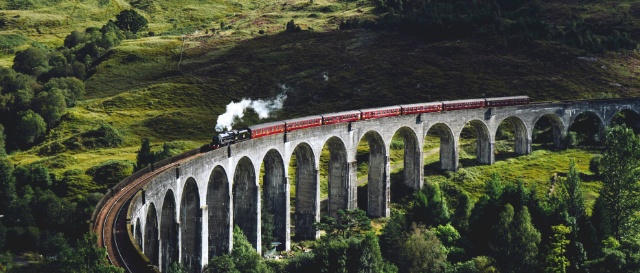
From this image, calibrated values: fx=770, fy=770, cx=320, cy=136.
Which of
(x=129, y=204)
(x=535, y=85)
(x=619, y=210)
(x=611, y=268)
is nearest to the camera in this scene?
(x=129, y=204)

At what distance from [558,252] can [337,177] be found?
27.1m

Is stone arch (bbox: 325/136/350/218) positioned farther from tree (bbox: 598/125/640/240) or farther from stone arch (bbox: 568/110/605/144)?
stone arch (bbox: 568/110/605/144)

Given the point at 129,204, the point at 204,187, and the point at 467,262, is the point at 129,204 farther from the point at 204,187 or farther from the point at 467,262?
the point at 467,262

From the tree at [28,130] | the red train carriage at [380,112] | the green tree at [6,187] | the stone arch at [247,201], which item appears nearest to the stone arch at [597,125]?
the red train carriage at [380,112]

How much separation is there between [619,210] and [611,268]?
1176 centimetres

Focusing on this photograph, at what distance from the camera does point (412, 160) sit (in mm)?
94812

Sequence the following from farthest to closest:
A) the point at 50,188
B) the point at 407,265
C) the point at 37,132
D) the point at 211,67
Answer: the point at 211,67 → the point at 37,132 → the point at 50,188 → the point at 407,265

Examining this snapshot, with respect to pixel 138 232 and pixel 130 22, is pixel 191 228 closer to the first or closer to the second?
pixel 138 232

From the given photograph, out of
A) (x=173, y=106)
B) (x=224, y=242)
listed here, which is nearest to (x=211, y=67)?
(x=173, y=106)

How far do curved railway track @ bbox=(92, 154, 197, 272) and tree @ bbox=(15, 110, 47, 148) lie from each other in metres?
65.4

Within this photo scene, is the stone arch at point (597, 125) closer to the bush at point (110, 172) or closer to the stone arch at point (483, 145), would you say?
the stone arch at point (483, 145)

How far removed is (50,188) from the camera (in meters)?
98.2

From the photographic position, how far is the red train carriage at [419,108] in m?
93.4

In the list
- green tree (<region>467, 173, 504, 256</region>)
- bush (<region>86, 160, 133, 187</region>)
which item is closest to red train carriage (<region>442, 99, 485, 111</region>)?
green tree (<region>467, 173, 504, 256</region>)
